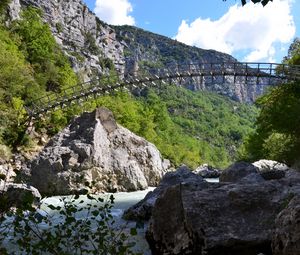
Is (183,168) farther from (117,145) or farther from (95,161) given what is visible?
(117,145)

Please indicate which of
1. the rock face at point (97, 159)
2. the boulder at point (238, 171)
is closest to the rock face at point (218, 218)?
the boulder at point (238, 171)

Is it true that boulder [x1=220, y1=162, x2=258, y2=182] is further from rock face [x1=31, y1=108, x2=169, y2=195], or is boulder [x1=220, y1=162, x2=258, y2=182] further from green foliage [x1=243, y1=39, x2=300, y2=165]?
green foliage [x1=243, y1=39, x2=300, y2=165]

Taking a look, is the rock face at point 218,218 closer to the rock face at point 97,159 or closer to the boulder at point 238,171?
the boulder at point 238,171

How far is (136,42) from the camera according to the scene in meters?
197

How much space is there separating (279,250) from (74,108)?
36.1 meters

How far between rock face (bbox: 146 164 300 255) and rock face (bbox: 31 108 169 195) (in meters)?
13.7

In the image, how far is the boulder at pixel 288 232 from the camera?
16.9 feet

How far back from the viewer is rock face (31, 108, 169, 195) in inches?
917

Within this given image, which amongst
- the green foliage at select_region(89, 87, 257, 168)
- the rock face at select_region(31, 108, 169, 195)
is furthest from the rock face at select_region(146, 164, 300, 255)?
the green foliage at select_region(89, 87, 257, 168)

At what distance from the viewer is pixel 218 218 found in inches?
304

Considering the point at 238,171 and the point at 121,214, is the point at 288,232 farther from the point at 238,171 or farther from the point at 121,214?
the point at 238,171

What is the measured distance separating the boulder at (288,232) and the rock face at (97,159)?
662 inches

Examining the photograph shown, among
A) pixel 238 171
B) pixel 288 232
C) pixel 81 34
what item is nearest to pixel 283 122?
pixel 238 171

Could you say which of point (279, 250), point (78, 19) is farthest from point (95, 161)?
point (78, 19)
